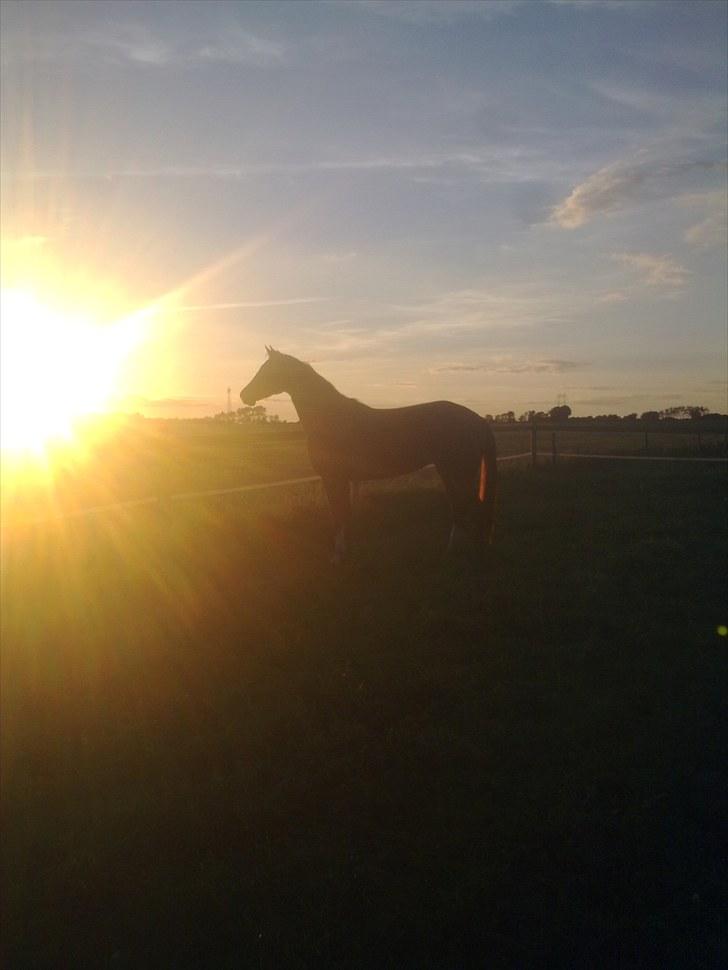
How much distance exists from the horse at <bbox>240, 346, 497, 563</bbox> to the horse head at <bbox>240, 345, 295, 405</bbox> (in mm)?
11

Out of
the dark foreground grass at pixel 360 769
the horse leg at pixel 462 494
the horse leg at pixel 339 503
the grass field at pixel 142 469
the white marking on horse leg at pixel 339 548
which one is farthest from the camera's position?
the grass field at pixel 142 469

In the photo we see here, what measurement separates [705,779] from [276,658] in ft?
9.08

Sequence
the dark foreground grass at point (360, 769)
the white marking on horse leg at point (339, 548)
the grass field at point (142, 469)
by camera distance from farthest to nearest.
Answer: the grass field at point (142, 469) < the white marking on horse leg at point (339, 548) < the dark foreground grass at point (360, 769)

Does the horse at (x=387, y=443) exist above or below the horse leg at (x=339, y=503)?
above

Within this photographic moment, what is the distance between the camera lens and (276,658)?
5.77 m

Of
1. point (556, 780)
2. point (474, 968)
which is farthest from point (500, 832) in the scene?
point (474, 968)

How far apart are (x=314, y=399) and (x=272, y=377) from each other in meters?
0.61

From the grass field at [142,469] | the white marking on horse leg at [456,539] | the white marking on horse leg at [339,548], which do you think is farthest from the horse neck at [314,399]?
the grass field at [142,469]

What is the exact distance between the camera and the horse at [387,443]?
30.3ft

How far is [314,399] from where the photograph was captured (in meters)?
9.35

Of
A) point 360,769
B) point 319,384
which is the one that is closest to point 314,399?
point 319,384

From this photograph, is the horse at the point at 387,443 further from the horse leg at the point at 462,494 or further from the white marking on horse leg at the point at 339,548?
the white marking on horse leg at the point at 339,548

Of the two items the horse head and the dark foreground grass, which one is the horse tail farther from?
the horse head

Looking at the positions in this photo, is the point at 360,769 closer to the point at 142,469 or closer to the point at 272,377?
the point at 272,377
